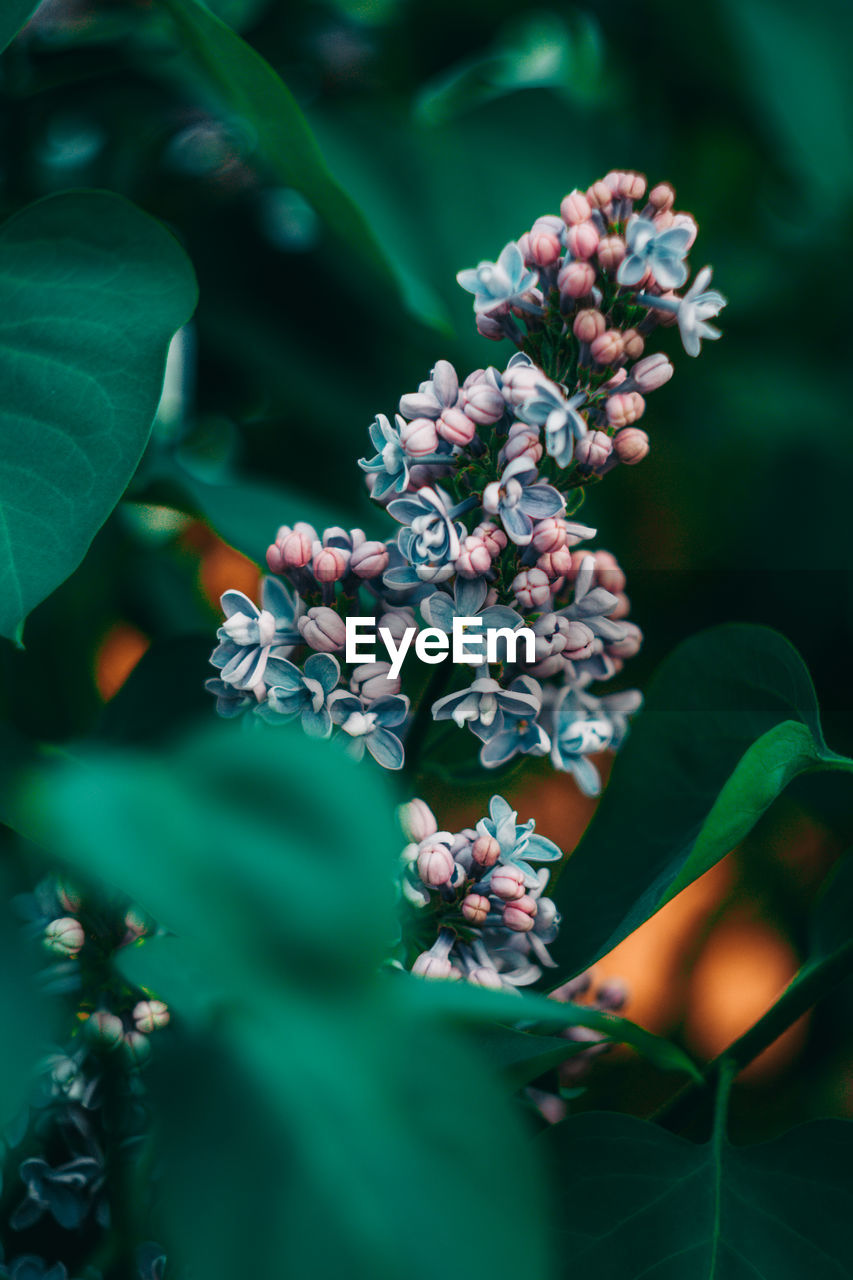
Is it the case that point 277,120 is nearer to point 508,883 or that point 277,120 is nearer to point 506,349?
point 506,349

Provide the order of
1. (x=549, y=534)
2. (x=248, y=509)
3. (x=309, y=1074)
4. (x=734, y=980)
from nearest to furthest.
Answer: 1. (x=309, y=1074)
2. (x=549, y=534)
3. (x=248, y=509)
4. (x=734, y=980)

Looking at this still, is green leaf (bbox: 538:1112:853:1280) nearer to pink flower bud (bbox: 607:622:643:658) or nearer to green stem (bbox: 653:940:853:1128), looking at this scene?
green stem (bbox: 653:940:853:1128)

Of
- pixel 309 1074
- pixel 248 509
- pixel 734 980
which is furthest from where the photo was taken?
pixel 734 980

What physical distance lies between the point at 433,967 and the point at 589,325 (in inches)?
7.3

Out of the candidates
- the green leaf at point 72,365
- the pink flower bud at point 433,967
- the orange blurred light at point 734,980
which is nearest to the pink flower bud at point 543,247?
the green leaf at point 72,365

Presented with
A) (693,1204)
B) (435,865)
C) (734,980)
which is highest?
(435,865)

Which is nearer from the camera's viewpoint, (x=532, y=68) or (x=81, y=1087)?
(x=81, y=1087)

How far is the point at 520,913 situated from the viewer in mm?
297

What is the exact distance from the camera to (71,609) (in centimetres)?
43

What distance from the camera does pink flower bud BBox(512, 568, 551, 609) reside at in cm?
29

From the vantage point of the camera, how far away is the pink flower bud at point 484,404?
29 centimetres

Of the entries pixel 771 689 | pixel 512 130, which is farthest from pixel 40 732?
pixel 512 130

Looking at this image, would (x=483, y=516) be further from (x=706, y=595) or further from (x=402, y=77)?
(x=402, y=77)

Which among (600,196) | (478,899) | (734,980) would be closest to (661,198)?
(600,196)
